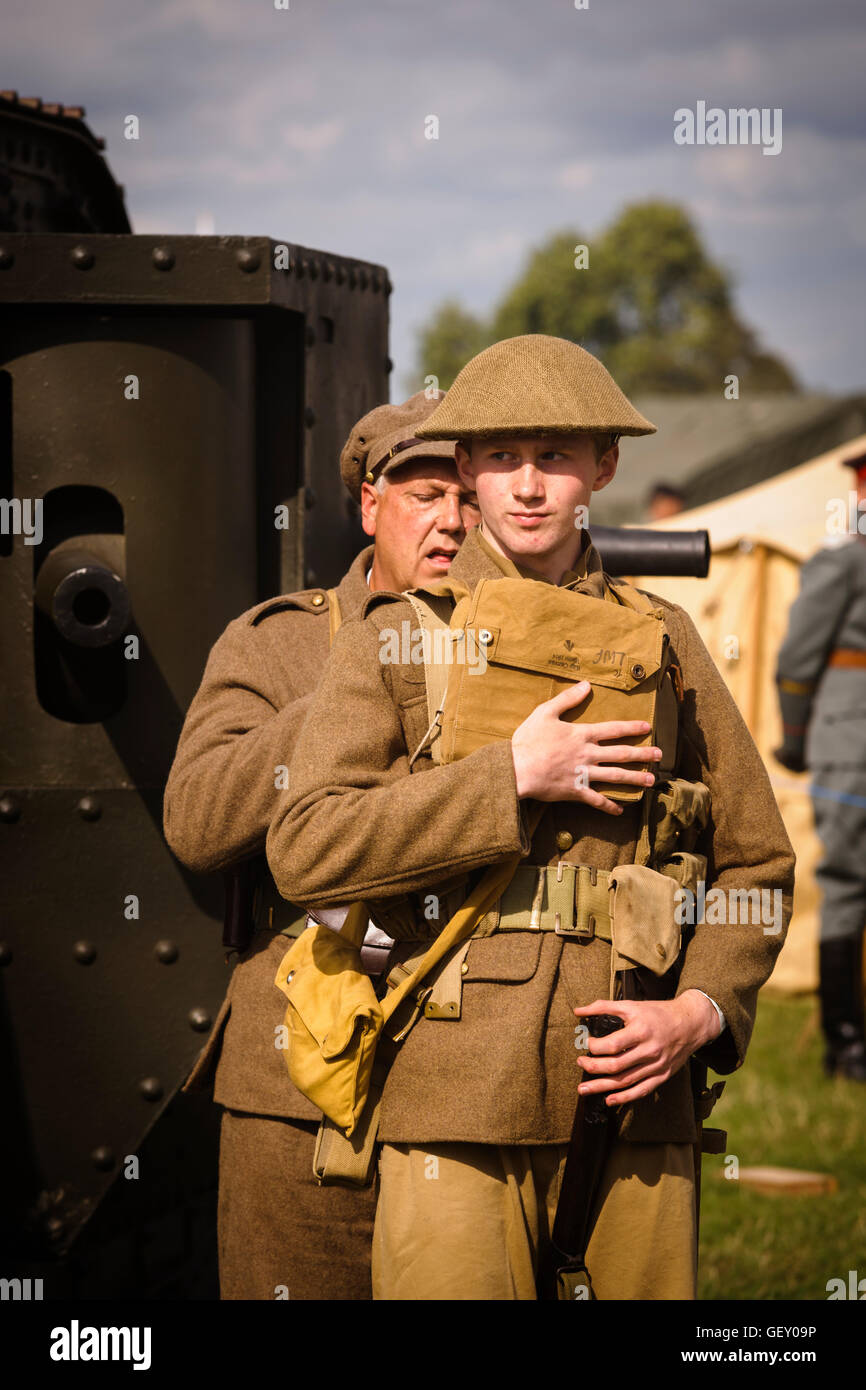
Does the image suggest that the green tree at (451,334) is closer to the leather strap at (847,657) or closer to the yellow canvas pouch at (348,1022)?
the leather strap at (847,657)

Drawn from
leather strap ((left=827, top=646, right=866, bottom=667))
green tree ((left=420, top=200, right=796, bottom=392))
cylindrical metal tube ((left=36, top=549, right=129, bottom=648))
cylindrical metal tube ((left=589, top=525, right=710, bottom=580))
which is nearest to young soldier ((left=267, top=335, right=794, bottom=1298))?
cylindrical metal tube ((left=36, top=549, right=129, bottom=648))

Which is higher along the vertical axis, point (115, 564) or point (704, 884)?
point (115, 564)

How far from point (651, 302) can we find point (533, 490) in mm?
67359

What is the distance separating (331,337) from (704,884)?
1.50m

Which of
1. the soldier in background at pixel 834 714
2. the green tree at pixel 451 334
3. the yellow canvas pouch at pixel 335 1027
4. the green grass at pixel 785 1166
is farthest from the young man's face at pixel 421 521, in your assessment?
the green tree at pixel 451 334

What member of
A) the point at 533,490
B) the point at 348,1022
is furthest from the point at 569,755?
the point at 348,1022

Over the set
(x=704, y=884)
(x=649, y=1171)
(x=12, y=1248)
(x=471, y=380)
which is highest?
(x=471, y=380)

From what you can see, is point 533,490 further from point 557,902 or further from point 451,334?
point 451,334

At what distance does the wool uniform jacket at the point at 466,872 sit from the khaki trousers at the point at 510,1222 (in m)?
0.04

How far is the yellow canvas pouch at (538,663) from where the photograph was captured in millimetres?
2264

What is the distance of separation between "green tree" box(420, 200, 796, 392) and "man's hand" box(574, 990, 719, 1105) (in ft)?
209

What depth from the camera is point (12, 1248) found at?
3113 mm
